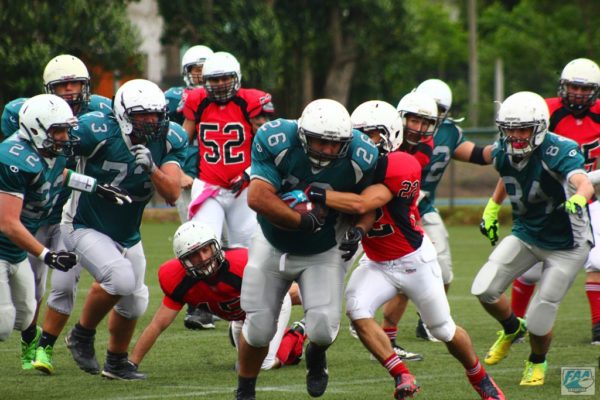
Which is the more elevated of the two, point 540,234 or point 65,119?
point 65,119

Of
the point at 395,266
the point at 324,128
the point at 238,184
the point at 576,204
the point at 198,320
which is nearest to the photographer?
the point at 324,128

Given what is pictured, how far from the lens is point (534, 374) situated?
6.96m

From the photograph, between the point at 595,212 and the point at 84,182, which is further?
the point at 595,212

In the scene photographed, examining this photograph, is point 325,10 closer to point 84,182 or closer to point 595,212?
point 595,212

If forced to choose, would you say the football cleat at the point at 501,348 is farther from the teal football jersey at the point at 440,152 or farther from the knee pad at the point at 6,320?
the knee pad at the point at 6,320

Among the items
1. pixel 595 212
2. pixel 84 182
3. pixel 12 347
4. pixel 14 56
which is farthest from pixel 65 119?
pixel 14 56

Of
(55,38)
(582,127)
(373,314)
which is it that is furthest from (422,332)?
(55,38)

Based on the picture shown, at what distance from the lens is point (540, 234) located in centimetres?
719

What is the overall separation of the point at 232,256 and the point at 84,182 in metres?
0.96

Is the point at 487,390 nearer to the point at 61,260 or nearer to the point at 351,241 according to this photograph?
the point at 351,241

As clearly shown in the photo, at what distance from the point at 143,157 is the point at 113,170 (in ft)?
1.08

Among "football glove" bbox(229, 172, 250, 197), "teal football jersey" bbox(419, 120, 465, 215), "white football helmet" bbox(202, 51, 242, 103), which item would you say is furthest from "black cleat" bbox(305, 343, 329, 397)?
"white football helmet" bbox(202, 51, 242, 103)

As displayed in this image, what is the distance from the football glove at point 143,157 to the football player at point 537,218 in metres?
2.07

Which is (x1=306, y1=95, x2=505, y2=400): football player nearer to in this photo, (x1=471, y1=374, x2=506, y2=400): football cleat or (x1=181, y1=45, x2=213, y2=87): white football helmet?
(x1=471, y1=374, x2=506, y2=400): football cleat
